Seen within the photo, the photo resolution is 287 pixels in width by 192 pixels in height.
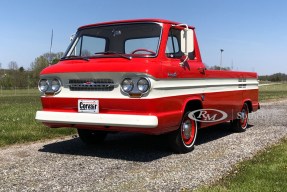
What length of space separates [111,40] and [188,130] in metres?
2.17

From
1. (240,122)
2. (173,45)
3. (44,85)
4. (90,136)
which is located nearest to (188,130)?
(173,45)

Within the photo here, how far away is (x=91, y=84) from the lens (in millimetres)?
6012

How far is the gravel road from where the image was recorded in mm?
4734

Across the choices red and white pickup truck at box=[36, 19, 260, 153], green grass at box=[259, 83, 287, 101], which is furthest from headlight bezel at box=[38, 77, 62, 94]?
green grass at box=[259, 83, 287, 101]

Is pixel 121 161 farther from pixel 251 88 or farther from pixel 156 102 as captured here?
pixel 251 88

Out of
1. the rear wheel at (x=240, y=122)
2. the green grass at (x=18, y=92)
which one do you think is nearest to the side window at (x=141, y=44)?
the rear wheel at (x=240, y=122)

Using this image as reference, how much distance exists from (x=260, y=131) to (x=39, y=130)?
5.24 meters

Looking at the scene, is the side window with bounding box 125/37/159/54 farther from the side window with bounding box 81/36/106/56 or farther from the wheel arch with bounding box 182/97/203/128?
the wheel arch with bounding box 182/97/203/128

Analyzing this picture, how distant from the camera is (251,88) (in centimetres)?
1005

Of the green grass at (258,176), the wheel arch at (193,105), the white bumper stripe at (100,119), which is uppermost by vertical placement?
the wheel arch at (193,105)

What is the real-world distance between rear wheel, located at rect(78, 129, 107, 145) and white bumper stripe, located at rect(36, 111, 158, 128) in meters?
1.19

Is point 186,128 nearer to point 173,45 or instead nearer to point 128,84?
point 173,45

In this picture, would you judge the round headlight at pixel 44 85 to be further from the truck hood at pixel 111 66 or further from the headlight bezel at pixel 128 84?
the headlight bezel at pixel 128 84

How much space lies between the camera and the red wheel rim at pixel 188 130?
6738mm
